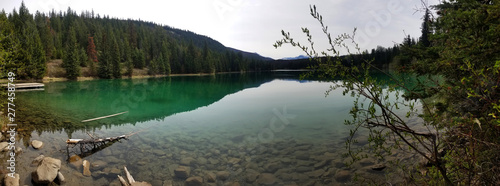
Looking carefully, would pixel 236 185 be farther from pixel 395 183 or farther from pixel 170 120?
pixel 170 120

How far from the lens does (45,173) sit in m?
7.64

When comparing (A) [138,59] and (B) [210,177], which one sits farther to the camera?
(A) [138,59]

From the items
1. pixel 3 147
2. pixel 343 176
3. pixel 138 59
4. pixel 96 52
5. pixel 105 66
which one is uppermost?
pixel 96 52

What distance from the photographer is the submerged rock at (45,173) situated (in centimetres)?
751

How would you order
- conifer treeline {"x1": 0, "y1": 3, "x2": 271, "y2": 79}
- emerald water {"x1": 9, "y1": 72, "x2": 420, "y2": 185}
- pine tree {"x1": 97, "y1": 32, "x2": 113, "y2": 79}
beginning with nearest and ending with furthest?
emerald water {"x1": 9, "y1": 72, "x2": 420, "y2": 185}, conifer treeline {"x1": 0, "y1": 3, "x2": 271, "y2": 79}, pine tree {"x1": 97, "y1": 32, "x2": 113, "y2": 79}

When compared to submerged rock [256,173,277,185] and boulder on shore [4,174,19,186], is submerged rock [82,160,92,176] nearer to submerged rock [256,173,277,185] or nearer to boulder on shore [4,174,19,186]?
boulder on shore [4,174,19,186]

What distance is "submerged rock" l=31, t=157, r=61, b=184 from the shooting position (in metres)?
7.51

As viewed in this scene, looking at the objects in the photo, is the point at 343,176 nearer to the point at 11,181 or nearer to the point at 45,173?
the point at 45,173

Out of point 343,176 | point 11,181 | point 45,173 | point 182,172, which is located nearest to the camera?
point 11,181

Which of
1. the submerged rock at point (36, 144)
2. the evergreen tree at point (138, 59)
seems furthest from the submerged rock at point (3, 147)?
the evergreen tree at point (138, 59)

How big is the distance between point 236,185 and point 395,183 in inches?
193

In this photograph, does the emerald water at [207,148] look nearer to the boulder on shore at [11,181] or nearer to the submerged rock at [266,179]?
the submerged rock at [266,179]

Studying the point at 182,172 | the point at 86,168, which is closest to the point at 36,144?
the point at 86,168

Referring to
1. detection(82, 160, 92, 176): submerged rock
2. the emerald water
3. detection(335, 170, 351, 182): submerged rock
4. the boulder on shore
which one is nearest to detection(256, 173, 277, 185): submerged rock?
the emerald water
